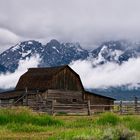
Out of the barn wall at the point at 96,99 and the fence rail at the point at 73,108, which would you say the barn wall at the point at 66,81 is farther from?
the fence rail at the point at 73,108

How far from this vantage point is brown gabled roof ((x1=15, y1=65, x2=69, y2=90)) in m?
67.8

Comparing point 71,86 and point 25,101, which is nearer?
point 25,101

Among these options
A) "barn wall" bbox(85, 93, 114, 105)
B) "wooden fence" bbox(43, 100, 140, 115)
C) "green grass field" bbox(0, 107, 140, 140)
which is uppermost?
"barn wall" bbox(85, 93, 114, 105)

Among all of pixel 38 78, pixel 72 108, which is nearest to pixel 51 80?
pixel 38 78

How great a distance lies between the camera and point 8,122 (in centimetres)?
2556

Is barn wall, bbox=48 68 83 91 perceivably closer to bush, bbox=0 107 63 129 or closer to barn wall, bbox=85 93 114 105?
barn wall, bbox=85 93 114 105

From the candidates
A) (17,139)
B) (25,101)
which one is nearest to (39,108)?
(25,101)

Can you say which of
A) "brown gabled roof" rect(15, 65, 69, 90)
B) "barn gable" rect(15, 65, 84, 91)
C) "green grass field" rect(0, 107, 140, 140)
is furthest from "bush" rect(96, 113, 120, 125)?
"brown gabled roof" rect(15, 65, 69, 90)

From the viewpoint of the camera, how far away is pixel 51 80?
6706 centimetres

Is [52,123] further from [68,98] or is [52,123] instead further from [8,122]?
[68,98]

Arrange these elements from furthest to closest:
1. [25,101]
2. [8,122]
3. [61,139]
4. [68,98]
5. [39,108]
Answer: [68,98]
[25,101]
[39,108]
[8,122]
[61,139]

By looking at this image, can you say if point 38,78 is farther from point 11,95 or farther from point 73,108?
point 73,108

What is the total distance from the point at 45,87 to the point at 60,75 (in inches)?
133

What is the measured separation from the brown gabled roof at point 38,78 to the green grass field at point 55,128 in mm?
40030
